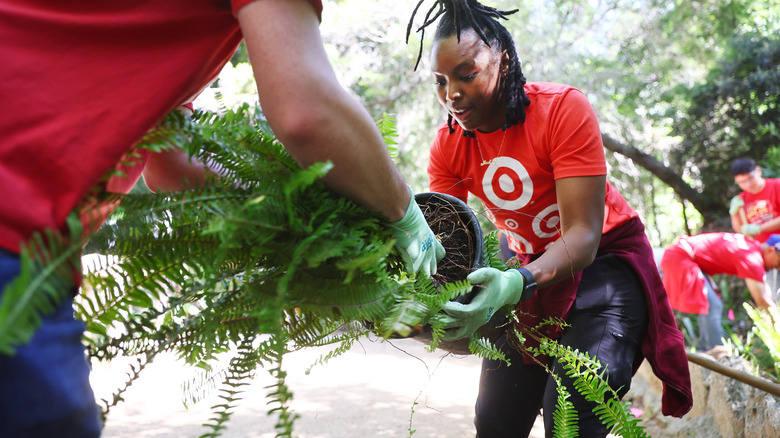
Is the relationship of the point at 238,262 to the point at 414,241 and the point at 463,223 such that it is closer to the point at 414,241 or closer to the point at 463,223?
the point at 414,241

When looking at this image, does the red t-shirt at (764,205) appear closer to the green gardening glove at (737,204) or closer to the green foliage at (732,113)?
the green gardening glove at (737,204)

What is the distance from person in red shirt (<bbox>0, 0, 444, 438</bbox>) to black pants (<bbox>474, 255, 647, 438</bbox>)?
1.27 meters

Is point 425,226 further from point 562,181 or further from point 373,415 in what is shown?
point 373,415

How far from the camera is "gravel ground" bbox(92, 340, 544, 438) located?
4.62 m

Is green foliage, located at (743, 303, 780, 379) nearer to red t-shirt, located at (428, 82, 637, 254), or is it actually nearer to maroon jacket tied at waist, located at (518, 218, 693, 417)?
maroon jacket tied at waist, located at (518, 218, 693, 417)

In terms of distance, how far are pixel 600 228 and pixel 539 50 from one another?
27.5ft

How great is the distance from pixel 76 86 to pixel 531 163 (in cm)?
149

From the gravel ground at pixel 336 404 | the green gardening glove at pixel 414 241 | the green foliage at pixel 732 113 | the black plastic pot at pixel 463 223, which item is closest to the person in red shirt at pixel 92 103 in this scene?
the green gardening glove at pixel 414 241

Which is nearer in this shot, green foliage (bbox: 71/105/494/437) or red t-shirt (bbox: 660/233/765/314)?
green foliage (bbox: 71/105/494/437)

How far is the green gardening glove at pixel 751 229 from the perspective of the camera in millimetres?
6074

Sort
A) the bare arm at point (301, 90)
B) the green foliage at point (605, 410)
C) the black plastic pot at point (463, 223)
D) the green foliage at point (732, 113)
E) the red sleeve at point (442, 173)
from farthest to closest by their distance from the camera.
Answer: the green foliage at point (732, 113)
the red sleeve at point (442, 173)
the black plastic pot at point (463, 223)
the green foliage at point (605, 410)
the bare arm at point (301, 90)

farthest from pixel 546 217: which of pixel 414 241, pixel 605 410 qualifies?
pixel 414 241

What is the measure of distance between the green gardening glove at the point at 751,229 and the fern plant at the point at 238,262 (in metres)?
6.07

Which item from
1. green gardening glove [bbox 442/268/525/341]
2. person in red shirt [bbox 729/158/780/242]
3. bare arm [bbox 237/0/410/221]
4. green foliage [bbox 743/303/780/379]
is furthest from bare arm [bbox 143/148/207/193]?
person in red shirt [bbox 729/158/780/242]
